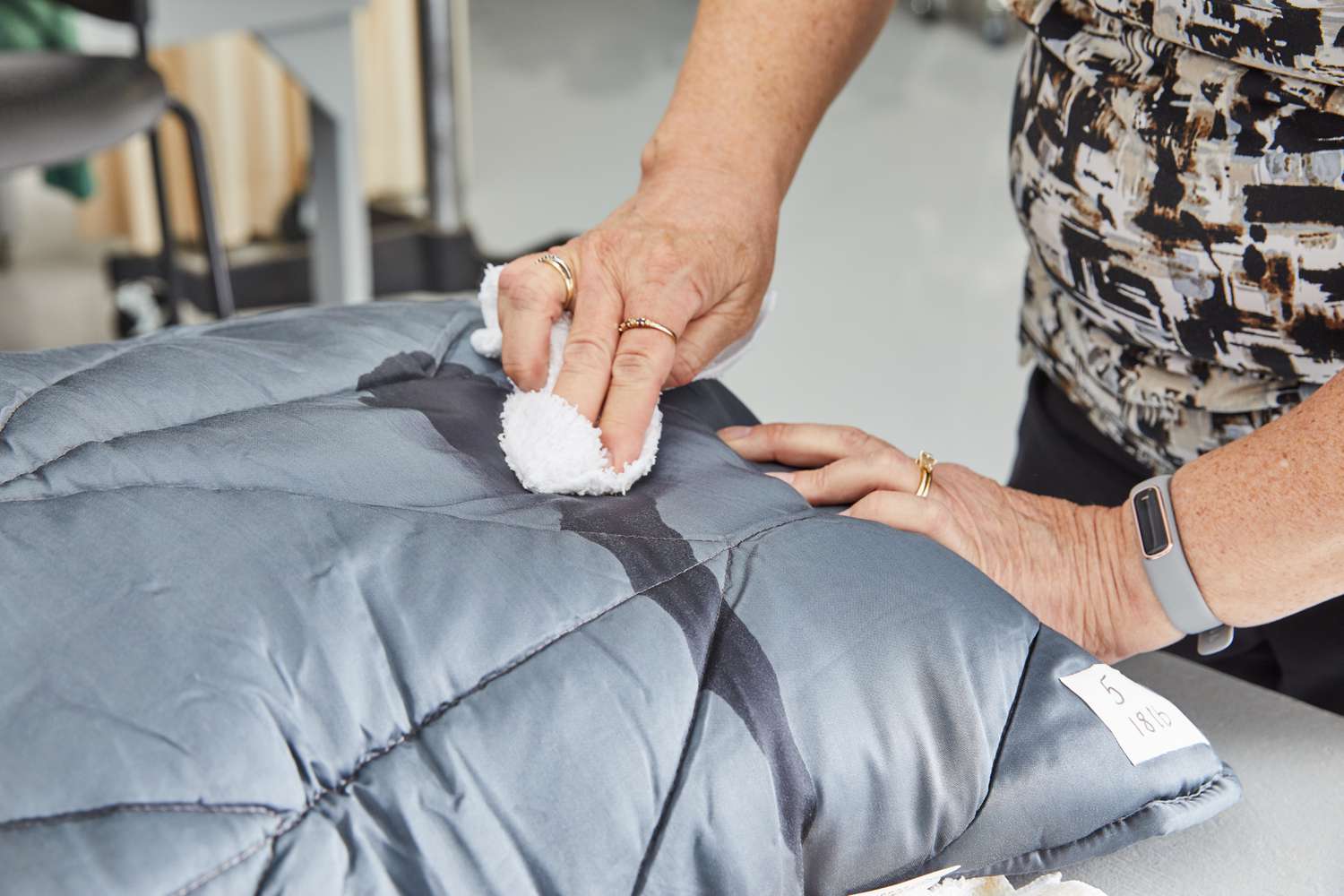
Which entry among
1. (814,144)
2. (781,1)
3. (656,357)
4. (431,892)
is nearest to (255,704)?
(431,892)

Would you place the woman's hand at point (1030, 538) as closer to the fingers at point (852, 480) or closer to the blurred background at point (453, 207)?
the fingers at point (852, 480)

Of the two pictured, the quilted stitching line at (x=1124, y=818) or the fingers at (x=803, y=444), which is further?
the fingers at (x=803, y=444)

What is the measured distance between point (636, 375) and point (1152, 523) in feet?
1.01

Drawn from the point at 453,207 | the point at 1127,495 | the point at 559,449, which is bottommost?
the point at 453,207

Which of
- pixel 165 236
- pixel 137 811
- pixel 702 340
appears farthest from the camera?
pixel 165 236

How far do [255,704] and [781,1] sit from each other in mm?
667

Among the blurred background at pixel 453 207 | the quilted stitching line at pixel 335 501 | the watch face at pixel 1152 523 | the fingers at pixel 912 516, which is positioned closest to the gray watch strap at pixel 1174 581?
the watch face at pixel 1152 523

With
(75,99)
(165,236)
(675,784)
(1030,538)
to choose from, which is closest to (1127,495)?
(1030,538)

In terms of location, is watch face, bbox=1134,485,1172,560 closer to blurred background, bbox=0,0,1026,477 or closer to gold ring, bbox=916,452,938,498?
gold ring, bbox=916,452,938,498

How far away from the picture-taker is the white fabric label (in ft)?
1.88

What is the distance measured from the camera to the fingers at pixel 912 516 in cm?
68

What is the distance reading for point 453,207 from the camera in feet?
8.96

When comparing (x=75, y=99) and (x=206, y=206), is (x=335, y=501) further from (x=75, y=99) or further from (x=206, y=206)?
(x=206, y=206)

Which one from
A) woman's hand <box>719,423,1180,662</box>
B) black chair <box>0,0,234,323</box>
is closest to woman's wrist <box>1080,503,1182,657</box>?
woman's hand <box>719,423,1180,662</box>
